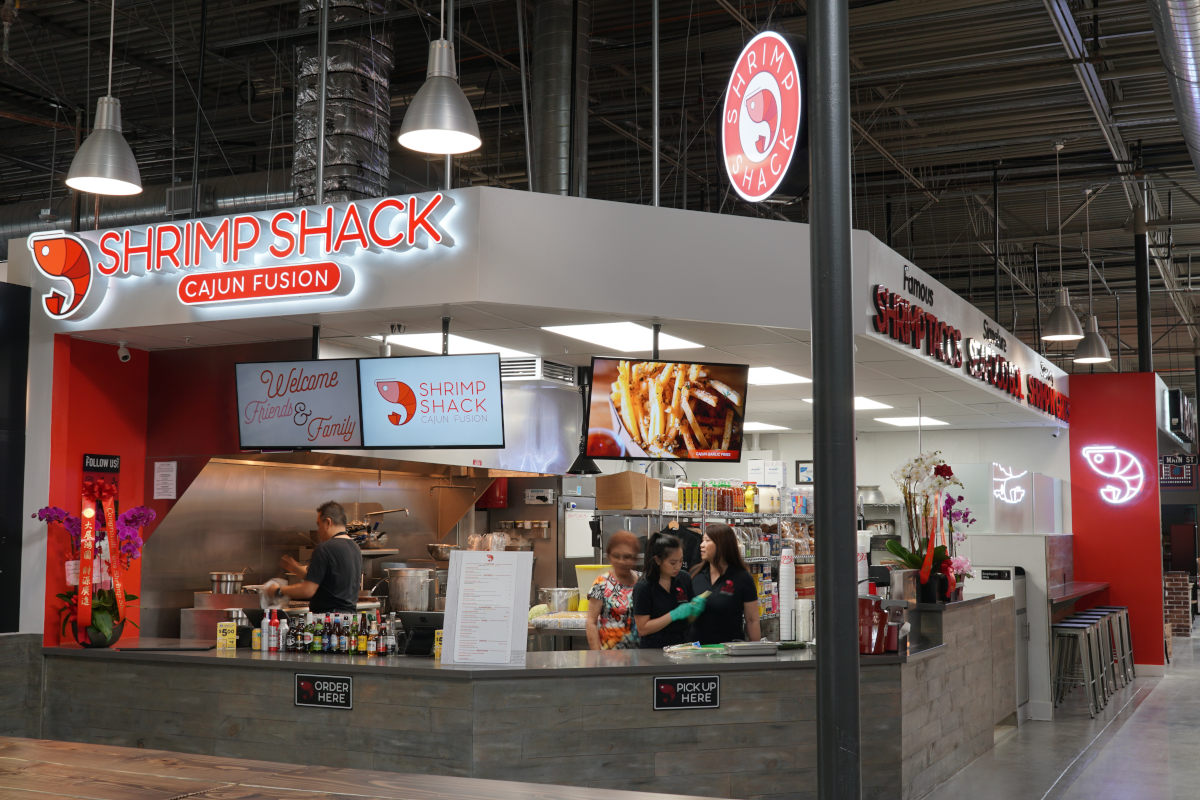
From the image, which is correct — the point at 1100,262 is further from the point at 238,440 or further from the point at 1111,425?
the point at 238,440

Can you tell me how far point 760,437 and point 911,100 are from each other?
4.96 m

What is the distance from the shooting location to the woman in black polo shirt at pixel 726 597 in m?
6.49

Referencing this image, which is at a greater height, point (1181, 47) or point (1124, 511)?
point (1181, 47)

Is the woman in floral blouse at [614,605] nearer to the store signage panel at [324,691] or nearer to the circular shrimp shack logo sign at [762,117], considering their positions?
the store signage panel at [324,691]

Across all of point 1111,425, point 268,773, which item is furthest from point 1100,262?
point 268,773

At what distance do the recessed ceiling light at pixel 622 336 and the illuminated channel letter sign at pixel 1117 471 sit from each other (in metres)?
8.12

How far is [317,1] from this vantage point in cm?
835

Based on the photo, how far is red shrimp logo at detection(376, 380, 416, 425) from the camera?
6410 millimetres

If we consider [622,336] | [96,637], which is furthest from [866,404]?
[96,637]

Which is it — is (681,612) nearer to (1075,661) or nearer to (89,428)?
(89,428)

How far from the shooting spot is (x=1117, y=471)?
13375 mm

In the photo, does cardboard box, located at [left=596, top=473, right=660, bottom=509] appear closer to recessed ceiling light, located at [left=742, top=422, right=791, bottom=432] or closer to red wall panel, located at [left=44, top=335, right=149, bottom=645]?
recessed ceiling light, located at [left=742, top=422, right=791, bottom=432]

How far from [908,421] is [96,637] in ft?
28.6

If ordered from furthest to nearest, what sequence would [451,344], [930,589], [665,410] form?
[930,589]
[451,344]
[665,410]
